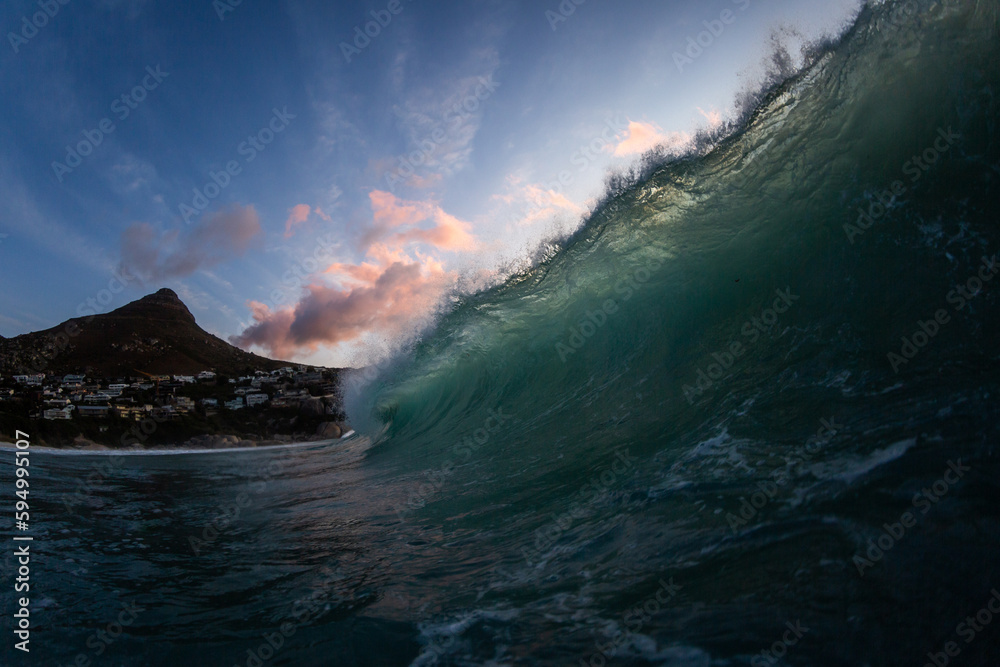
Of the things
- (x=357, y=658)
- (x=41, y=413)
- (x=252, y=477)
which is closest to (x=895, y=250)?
(x=357, y=658)

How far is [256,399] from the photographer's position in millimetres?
39031

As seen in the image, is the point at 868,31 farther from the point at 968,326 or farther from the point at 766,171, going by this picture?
the point at 968,326

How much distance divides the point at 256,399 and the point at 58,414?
1451 centimetres

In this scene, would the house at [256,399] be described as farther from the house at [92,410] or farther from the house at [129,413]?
the house at [92,410]

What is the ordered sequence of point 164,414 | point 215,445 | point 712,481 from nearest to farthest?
point 712,481
point 215,445
point 164,414

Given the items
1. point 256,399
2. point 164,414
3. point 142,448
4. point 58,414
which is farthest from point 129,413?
point 256,399

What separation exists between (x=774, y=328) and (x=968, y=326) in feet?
5.18

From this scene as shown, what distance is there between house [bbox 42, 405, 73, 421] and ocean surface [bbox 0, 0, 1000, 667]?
847 inches

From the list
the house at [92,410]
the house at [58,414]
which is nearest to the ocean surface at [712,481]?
the house at [58,414]

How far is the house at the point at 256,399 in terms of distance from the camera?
3771 centimetres

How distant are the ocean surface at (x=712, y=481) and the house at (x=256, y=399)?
1278 inches

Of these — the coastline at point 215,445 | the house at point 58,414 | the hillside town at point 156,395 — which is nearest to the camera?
the coastline at point 215,445

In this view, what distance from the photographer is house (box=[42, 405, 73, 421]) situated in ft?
76.8

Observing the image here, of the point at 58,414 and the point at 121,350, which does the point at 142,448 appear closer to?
the point at 58,414
